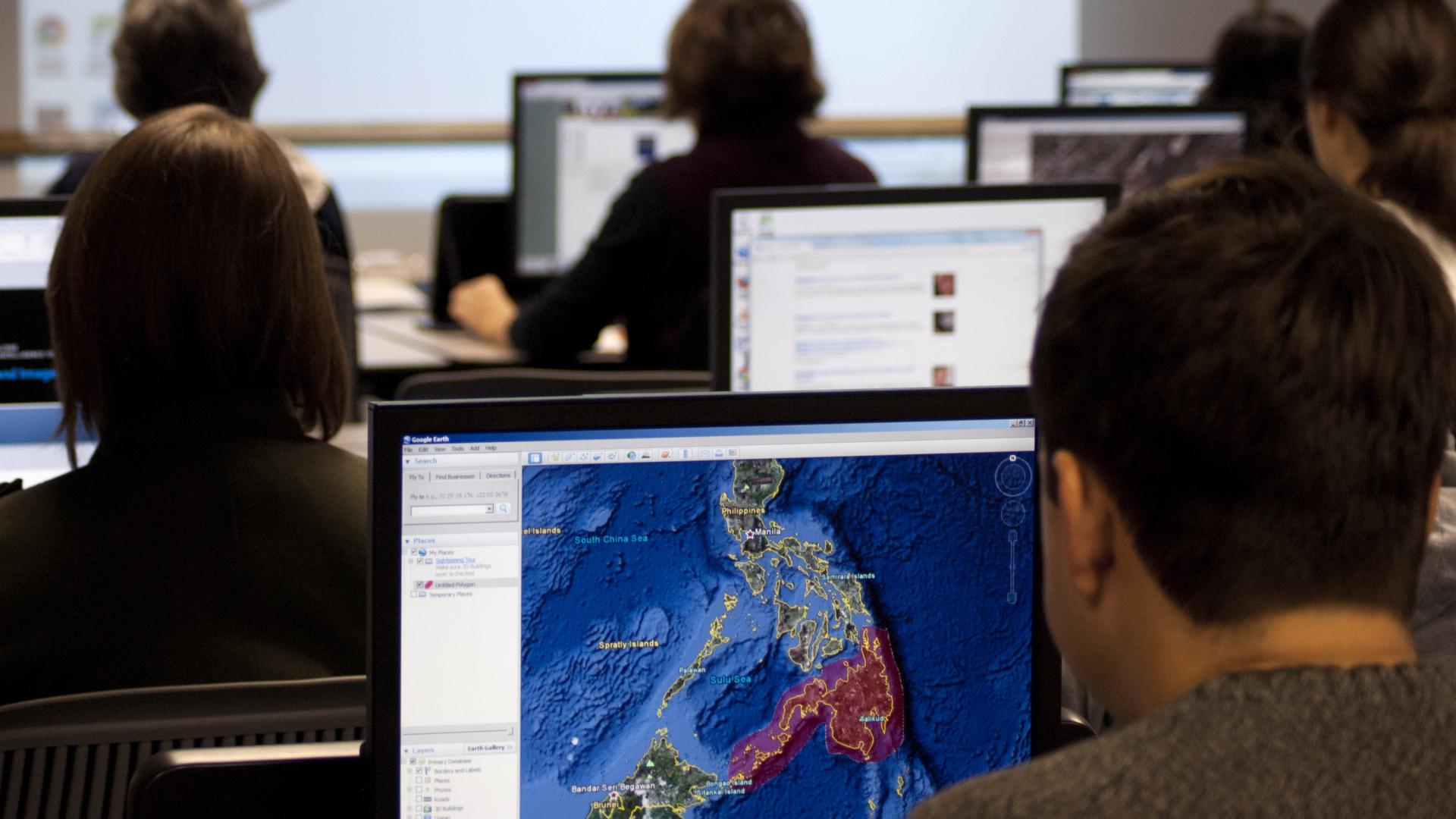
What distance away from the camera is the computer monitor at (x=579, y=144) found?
3.73 m

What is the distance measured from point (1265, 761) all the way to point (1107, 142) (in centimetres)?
256

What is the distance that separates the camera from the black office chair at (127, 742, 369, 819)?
0.95m

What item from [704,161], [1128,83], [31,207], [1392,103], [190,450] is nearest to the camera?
[190,450]

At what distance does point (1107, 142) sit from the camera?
3.10 m

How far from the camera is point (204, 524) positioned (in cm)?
126

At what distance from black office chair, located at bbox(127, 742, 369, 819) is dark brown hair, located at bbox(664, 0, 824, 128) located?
6.99 feet

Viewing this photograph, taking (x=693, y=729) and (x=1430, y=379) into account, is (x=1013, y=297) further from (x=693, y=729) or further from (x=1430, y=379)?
(x=1430, y=379)

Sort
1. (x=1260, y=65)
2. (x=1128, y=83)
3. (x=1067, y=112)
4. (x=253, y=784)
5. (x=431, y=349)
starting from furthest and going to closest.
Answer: (x=1128, y=83) < (x=1260, y=65) < (x=431, y=349) < (x=1067, y=112) < (x=253, y=784)

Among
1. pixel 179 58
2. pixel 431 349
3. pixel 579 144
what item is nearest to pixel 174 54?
pixel 179 58

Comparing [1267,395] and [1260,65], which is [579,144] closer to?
[1260,65]

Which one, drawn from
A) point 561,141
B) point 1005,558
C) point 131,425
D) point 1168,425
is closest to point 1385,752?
point 1168,425

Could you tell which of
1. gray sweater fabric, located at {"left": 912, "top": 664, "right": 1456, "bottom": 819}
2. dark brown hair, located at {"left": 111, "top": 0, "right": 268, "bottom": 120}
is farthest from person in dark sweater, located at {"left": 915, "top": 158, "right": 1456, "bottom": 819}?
dark brown hair, located at {"left": 111, "top": 0, "right": 268, "bottom": 120}

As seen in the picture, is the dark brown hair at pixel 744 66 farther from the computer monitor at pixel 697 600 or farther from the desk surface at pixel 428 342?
the computer monitor at pixel 697 600

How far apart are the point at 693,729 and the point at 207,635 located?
1.41 feet
